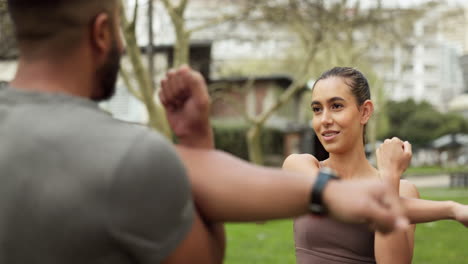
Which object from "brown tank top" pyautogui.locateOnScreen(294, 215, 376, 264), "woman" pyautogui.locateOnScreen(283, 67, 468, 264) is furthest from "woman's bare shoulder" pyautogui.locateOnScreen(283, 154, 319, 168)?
"brown tank top" pyautogui.locateOnScreen(294, 215, 376, 264)

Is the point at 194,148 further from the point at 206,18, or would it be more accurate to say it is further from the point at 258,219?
the point at 206,18

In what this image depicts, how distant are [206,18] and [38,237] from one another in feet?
59.1

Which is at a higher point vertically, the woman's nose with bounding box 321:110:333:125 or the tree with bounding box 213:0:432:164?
the woman's nose with bounding box 321:110:333:125

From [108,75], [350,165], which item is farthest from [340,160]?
[108,75]

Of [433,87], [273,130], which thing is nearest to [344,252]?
[273,130]

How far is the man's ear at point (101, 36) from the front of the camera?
4.39ft

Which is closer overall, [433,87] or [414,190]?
[414,190]

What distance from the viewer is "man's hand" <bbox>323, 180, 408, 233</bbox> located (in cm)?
121

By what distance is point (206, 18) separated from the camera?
18.8 m

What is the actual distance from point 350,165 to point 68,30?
1.94 metres

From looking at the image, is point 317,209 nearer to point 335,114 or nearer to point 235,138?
point 335,114

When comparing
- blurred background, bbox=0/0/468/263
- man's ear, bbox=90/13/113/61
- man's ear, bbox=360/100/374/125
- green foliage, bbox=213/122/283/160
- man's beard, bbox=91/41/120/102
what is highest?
man's ear, bbox=90/13/113/61

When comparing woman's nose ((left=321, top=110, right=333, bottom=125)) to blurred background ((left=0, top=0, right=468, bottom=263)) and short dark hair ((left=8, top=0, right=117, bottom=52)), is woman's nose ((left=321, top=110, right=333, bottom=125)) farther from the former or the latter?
short dark hair ((left=8, top=0, right=117, bottom=52))

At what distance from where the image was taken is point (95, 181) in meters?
1.19
